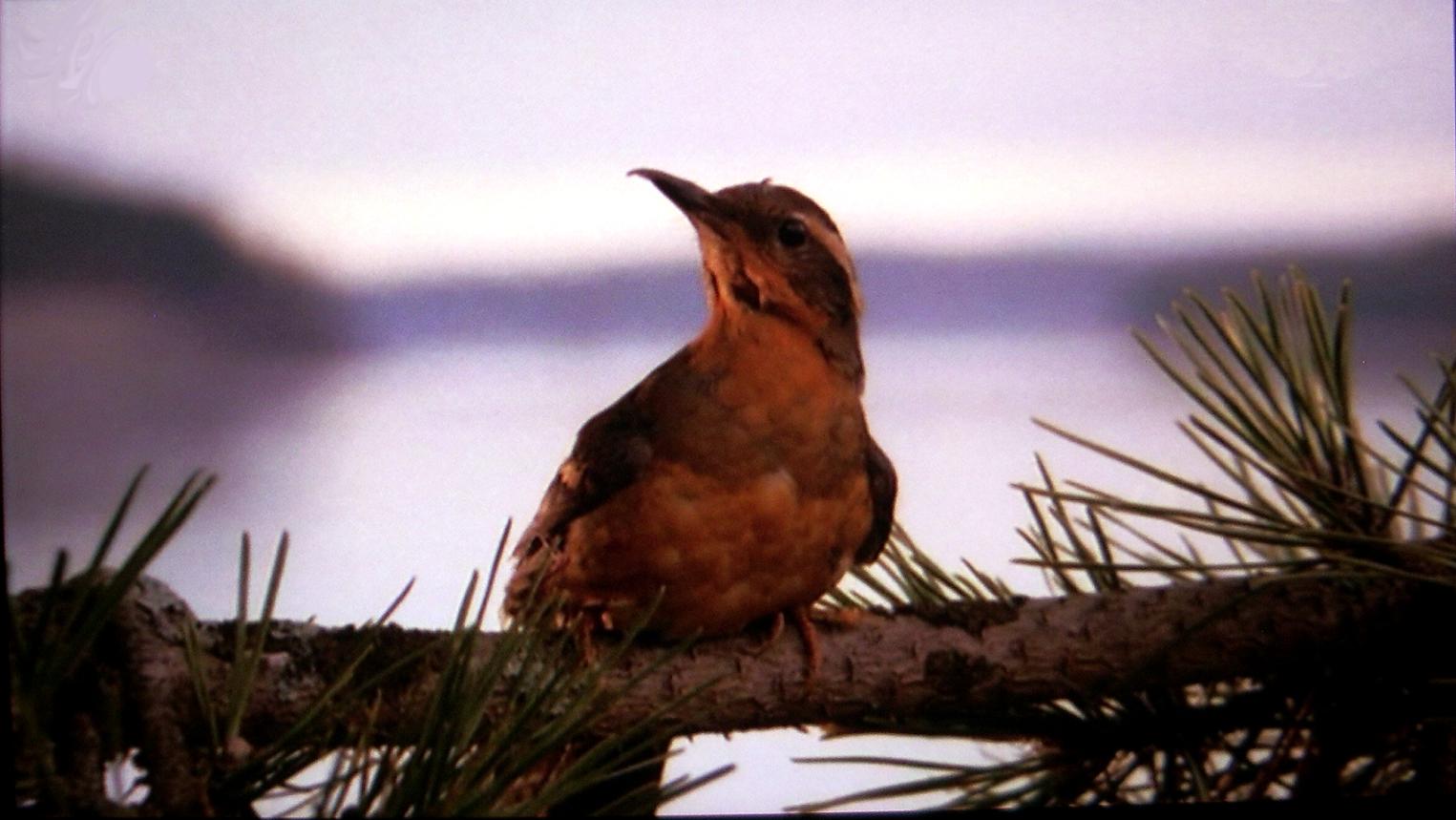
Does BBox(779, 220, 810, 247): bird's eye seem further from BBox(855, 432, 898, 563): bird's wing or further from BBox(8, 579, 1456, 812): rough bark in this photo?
BBox(8, 579, 1456, 812): rough bark

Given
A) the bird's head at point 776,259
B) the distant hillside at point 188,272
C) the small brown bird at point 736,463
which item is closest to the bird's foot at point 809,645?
the small brown bird at point 736,463

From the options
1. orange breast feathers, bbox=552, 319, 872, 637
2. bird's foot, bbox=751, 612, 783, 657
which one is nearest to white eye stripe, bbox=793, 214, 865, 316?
orange breast feathers, bbox=552, 319, 872, 637

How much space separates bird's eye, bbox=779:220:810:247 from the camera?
1722mm

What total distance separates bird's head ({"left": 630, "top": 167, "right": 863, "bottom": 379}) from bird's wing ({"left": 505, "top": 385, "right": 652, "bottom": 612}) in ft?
0.65

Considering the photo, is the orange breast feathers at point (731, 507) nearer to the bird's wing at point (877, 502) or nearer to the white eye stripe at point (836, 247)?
the bird's wing at point (877, 502)

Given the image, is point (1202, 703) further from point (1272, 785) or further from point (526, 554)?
point (526, 554)

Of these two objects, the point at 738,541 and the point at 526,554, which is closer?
the point at 738,541

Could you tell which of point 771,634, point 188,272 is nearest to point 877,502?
point 771,634

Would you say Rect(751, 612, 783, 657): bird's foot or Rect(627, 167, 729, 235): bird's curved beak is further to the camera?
Rect(627, 167, 729, 235): bird's curved beak

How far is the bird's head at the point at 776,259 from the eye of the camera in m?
1.71

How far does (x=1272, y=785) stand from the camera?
1.32m

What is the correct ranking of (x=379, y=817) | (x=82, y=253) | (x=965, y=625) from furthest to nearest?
(x=82, y=253), (x=965, y=625), (x=379, y=817)

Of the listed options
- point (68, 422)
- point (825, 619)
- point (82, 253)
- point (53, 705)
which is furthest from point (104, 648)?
point (825, 619)

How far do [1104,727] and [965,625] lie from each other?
164mm
